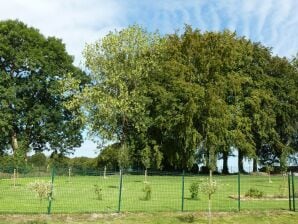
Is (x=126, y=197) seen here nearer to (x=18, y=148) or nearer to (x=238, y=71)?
(x=18, y=148)

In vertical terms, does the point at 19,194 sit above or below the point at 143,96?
below

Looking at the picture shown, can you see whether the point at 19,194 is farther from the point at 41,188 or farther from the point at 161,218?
the point at 161,218

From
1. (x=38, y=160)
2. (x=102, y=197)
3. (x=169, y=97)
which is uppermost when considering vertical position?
(x=169, y=97)

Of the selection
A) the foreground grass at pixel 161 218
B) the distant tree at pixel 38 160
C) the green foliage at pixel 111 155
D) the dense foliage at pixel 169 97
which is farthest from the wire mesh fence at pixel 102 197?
the distant tree at pixel 38 160

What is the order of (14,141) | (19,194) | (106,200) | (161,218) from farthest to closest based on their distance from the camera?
1. (14,141)
2. (19,194)
3. (106,200)
4. (161,218)

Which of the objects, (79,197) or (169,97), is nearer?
(79,197)

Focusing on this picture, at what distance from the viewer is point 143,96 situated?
2188 inches

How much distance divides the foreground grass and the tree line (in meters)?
29.2

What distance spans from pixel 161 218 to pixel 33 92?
4248 cm

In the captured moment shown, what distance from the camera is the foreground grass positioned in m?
19.9

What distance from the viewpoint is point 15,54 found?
192 ft

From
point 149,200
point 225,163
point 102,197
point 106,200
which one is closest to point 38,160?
point 225,163

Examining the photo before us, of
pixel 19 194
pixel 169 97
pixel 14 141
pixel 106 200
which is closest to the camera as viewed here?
pixel 106 200

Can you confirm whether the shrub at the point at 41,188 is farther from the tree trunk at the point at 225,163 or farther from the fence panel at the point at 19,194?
the tree trunk at the point at 225,163
